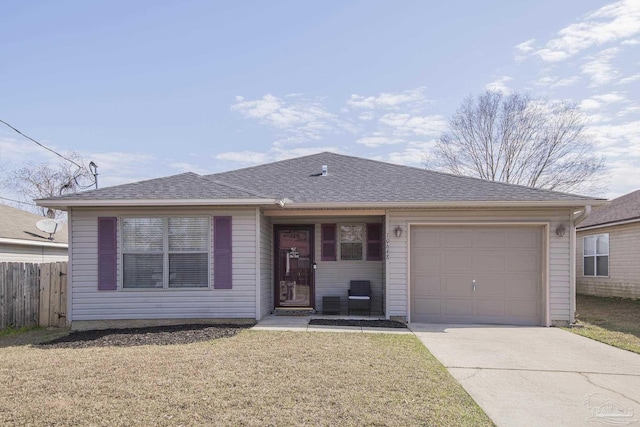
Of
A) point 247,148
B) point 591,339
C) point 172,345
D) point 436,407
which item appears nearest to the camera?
point 436,407

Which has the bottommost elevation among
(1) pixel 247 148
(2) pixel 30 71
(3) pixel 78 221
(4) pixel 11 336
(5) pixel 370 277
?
(4) pixel 11 336

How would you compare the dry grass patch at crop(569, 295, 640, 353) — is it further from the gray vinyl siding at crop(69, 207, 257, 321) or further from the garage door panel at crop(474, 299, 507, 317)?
the gray vinyl siding at crop(69, 207, 257, 321)

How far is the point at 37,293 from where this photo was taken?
9.12 metres

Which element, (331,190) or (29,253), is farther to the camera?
(29,253)

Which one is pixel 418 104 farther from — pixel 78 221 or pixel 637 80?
pixel 78 221

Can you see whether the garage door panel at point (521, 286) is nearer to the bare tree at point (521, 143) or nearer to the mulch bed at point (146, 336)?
the mulch bed at point (146, 336)

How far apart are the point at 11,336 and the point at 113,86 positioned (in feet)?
27.4

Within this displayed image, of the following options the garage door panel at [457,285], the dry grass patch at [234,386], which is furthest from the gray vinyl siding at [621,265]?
the dry grass patch at [234,386]

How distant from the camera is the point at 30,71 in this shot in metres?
13.1

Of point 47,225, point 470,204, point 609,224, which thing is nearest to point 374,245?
point 470,204

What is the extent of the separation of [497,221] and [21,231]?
1319 centimetres

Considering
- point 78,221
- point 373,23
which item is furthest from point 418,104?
point 78,221

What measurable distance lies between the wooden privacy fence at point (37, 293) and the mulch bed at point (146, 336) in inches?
51.3

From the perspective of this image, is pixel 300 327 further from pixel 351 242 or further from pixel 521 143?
pixel 521 143
